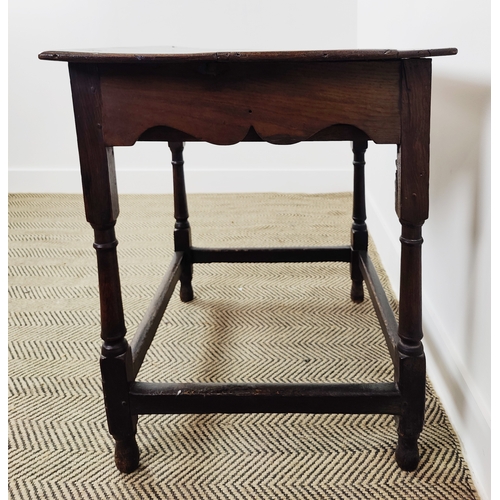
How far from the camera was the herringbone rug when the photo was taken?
0.88 meters

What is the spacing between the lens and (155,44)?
2.36 m

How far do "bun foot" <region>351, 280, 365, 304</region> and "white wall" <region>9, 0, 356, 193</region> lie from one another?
1083 millimetres

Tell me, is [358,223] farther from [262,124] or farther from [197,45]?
[197,45]

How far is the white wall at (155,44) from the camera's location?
91.0 inches

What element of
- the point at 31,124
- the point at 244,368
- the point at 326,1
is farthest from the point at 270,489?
the point at 31,124

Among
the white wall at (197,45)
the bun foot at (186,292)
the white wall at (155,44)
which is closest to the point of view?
the bun foot at (186,292)

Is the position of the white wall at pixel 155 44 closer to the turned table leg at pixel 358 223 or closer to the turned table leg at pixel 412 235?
the turned table leg at pixel 358 223

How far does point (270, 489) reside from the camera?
2.85 feet

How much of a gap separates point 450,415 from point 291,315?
Answer: 0.49 m

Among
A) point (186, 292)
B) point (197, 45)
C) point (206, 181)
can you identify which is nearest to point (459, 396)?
point (186, 292)

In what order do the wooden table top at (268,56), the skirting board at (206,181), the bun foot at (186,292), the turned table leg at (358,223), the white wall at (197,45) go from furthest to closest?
1. the skirting board at (206,181)
2. the white wall at (197,45)
3. the bun foot at (186,292)
4. the turned table leg at (358,223)
5. the wooden table top at (268,56)

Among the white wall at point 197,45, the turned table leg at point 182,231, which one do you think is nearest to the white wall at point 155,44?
the white wall at point 197,45

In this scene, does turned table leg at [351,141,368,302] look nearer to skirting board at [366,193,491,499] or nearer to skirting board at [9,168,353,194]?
skirting board at [366,193,491,499]

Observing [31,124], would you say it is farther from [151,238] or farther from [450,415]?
[450,415]
